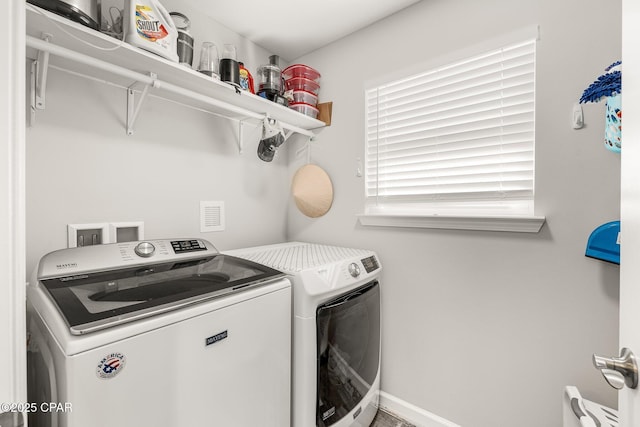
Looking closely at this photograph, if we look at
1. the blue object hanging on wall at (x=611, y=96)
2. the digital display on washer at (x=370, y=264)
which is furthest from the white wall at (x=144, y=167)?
the blue object hanging on wall at (x=611, y=96)

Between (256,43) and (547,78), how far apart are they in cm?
176

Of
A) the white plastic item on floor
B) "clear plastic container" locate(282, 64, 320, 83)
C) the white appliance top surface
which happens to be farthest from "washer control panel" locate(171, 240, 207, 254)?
the white plastic item on floor

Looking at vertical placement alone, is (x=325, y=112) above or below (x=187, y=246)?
above

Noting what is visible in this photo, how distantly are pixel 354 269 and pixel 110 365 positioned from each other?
1.03 m

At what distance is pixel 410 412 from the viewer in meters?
1.64

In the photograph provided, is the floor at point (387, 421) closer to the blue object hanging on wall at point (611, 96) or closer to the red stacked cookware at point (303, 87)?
the blue object hanging on wall at point (611, 96)

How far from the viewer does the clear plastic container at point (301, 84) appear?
1922mm

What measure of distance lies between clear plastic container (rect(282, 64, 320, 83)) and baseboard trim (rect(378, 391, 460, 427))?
7.06 ft

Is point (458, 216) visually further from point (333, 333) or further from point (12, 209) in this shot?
point (12, 209)

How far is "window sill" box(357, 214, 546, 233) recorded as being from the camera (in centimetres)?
127

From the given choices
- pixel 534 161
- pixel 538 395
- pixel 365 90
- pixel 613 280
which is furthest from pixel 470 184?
pixel 538 395

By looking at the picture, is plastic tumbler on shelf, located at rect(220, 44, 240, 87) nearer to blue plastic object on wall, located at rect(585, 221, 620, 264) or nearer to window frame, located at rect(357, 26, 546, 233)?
window frame, located at rect(357, 26, 546, 233)

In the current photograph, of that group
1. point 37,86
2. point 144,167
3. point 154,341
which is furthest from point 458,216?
point 37,86

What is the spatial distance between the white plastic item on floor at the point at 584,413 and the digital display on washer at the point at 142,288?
3.86 feet
